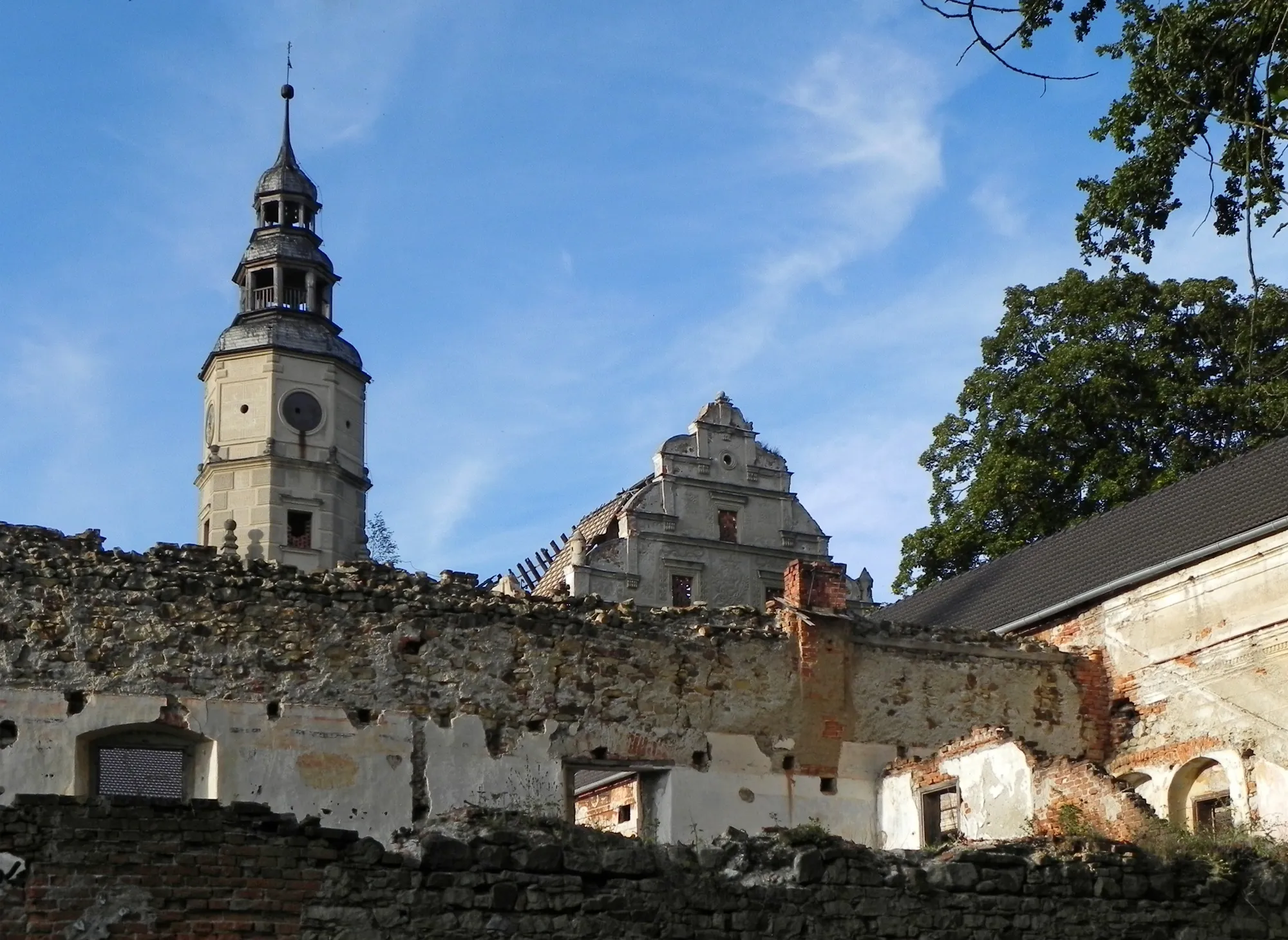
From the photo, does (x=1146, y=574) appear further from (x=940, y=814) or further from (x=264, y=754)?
(x=264, y=754)

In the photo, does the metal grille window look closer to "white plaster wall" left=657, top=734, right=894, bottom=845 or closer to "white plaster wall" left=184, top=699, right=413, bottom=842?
"white plaster wall" left=184, top=699, right=413, bottom=842

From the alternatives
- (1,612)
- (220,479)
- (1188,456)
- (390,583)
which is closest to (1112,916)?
(390,583)

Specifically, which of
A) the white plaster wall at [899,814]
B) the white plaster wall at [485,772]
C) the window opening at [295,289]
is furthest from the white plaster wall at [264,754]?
the window opening at [295,289]

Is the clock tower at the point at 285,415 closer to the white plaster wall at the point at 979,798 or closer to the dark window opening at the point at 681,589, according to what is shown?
the dark window opening at the point at 681,589

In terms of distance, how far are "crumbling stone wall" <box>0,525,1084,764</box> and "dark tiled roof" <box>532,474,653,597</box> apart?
1700cm

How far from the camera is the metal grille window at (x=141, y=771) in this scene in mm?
17203

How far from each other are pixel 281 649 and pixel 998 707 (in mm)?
8221

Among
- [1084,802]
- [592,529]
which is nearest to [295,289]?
[592,529]

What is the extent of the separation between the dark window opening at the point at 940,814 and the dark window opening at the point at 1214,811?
2.45m

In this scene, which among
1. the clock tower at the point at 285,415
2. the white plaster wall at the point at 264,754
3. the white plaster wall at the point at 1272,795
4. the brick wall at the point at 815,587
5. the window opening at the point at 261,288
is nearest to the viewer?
the white plaster wall at the point at 264,754

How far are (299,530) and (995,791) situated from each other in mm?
29989

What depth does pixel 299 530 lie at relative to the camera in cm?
4631

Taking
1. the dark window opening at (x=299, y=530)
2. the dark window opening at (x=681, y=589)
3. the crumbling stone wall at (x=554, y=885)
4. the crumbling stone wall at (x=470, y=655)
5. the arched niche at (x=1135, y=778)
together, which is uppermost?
the dark window opening at (x=299, y=530)

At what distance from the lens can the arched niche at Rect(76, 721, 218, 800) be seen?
16.8 metres
